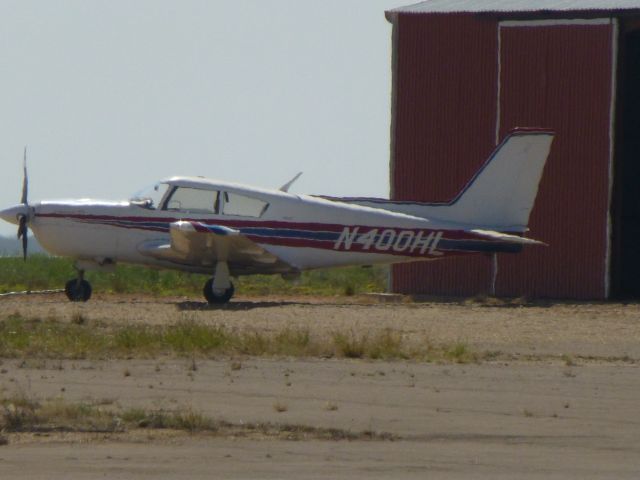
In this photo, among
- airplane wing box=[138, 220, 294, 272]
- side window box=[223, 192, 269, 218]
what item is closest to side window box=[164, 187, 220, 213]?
side window box=[223, 192, 269, 218]

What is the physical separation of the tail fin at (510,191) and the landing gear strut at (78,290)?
6261 millimetres

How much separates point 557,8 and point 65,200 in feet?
32.1

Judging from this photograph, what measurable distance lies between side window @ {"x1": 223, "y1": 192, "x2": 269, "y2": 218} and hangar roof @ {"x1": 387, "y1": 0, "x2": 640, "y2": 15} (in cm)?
568

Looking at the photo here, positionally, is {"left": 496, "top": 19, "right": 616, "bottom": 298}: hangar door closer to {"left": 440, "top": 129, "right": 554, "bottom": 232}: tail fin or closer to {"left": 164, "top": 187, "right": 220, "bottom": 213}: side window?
{"left": 440, "top": 129, "right": 554, "bottom": 232}: tail fin

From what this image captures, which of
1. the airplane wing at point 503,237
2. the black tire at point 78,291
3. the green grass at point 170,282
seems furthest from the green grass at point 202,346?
the green grass at point 170,282

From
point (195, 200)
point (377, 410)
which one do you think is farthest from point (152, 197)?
point (377, 410)

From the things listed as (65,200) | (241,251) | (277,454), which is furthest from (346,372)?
(65,200)

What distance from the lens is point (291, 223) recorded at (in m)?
22.9

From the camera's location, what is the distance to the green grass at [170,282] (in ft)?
91.5

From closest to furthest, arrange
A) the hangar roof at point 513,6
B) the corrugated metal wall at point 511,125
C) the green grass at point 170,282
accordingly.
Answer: the hangar roof at point 513,6, the corrugated metal wall at point 511,125, the green grass at point 170,282

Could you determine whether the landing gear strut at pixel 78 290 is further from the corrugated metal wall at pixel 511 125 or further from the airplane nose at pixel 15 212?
the corrugated metal wall at pixel 511 125

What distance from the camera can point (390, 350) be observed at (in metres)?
14.3

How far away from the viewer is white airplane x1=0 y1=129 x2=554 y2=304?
22.7m

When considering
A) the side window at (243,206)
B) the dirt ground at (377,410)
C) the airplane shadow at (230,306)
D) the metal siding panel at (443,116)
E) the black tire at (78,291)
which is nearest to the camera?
the dirt ground at (377,410)
